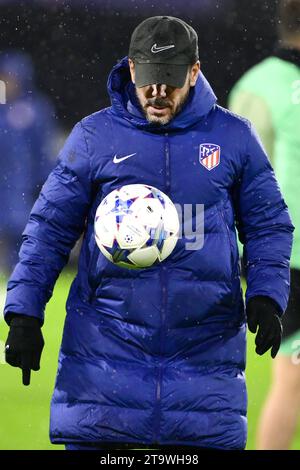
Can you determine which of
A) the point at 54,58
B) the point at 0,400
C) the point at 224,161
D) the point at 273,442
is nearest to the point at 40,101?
the point at 54,58

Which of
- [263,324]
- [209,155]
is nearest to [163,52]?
[209,155]

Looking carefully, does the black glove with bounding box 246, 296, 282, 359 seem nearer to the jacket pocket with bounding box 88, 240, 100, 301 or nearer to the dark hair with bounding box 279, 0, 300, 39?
the jacket pocket with bounding box 88, 240, 100, 301

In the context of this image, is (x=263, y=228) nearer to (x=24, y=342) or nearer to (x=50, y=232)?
(x=50, y=232)

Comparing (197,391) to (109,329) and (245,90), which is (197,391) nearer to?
(109,329)

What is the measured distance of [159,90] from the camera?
14.7 ft

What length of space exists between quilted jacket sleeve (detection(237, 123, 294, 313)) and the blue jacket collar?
7.1 inches

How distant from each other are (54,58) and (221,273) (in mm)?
3753

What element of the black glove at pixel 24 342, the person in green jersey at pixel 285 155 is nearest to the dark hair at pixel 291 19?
the person in green jersey at pixel 285 155

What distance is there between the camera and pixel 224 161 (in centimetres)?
454

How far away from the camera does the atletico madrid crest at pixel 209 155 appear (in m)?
4.52

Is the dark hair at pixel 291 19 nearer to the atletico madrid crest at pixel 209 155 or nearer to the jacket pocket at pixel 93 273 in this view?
the atletico madrid crest at pixel 209 155

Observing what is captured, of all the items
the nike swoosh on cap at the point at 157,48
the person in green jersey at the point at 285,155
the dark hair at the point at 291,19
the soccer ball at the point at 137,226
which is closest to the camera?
the soccer ball at the point at 137,226

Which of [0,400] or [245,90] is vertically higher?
[245,90]

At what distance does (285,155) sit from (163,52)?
2.13 metres
